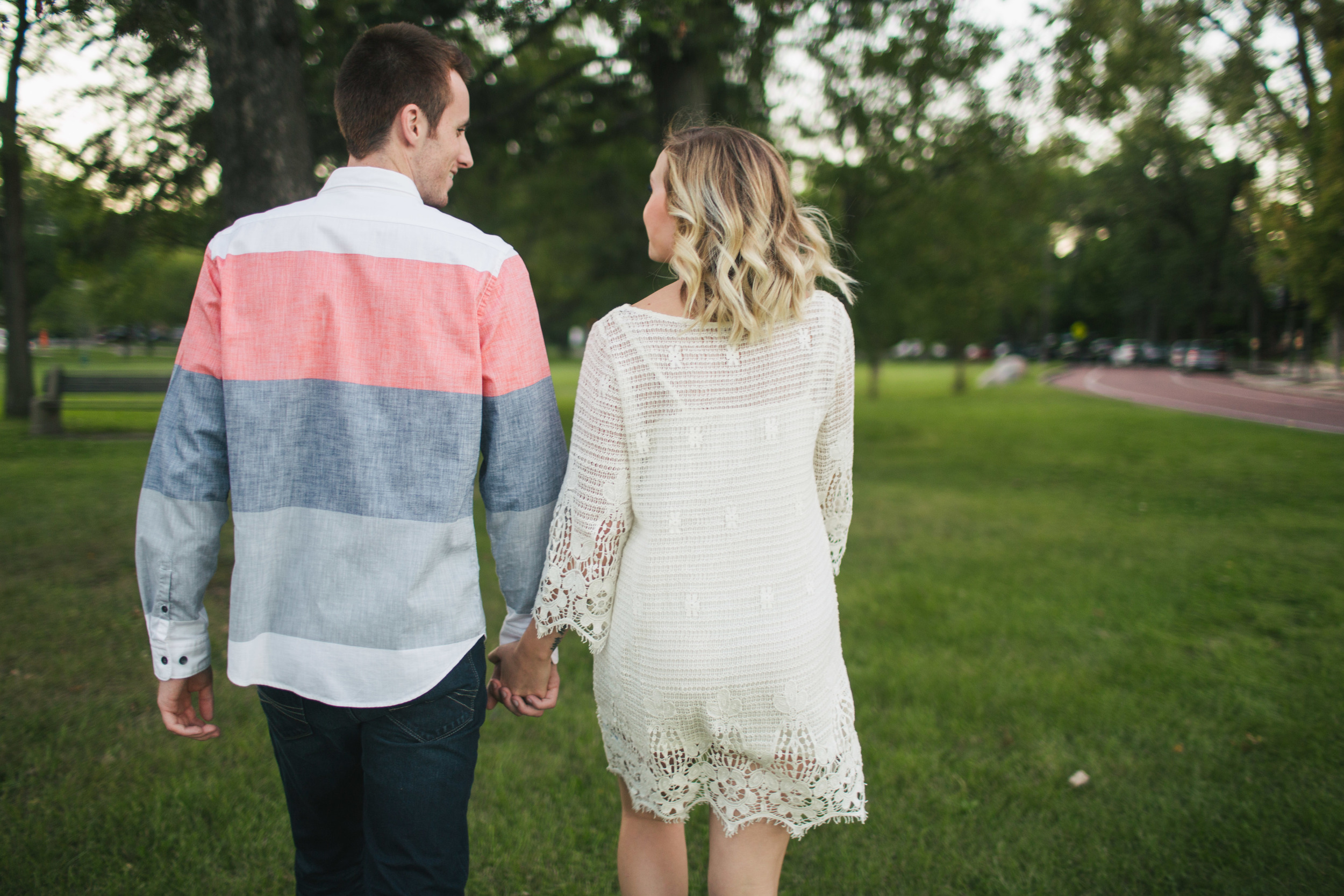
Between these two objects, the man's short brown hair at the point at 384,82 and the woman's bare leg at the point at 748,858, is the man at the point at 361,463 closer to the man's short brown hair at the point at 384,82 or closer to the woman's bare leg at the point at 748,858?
the man's short brown hair at the point at 384,82

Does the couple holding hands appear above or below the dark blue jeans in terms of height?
above

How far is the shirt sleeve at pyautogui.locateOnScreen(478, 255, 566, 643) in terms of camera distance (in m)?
1.57

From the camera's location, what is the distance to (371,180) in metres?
1.57

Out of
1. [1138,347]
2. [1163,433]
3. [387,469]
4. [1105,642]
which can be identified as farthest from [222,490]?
[1138,347]

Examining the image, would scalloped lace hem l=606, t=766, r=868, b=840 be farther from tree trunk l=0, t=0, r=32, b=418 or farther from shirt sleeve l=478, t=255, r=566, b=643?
tree trunk l=0, t=0, r=32, b=418

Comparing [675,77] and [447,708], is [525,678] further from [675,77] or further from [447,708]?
[675,77]

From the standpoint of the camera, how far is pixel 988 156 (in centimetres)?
1080

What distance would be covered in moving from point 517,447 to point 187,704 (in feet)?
2.94

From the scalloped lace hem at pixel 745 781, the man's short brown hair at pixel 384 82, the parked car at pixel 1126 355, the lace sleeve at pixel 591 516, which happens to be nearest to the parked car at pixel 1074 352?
the parked car at pixel 1126 355

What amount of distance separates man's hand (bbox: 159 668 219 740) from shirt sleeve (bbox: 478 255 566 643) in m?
0.63

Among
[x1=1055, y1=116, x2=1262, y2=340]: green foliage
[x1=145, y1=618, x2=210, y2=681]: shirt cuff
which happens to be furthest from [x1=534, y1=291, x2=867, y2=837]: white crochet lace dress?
[x1=1055, y1=116, x2=1262, y2=340]: green foliage

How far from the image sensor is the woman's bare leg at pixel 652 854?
6.08ft

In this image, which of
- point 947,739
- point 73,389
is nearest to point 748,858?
point 947,739

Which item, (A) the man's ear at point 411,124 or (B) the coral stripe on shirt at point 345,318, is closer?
(B) the coral stripe on shirt at point 345,318
